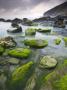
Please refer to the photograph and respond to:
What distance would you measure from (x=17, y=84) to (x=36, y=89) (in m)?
A: 1.46

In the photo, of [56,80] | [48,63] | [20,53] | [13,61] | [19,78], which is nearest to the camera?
[56,80]

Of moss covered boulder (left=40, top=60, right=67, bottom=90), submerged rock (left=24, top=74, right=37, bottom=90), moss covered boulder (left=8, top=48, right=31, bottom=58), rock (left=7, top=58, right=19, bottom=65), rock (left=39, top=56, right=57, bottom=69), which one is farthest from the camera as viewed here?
moss covered boulder (left=8, top=48, right=31, bottom=58)

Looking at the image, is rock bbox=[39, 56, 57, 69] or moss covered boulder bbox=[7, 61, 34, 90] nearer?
moss covered boulder bbox=[7, 61, 34, 90]

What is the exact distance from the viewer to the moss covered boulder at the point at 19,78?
10492 mm

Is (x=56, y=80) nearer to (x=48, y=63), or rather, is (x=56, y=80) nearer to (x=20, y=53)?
(x=48, y=63)

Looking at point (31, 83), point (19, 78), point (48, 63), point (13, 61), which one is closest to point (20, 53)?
point (13, 61)

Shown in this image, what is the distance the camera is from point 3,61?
46.6 feet

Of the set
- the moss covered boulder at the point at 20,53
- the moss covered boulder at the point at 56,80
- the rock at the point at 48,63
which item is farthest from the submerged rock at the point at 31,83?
the moss covered boulder at the point at 20,53

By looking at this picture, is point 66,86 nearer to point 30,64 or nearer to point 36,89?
point 36,89

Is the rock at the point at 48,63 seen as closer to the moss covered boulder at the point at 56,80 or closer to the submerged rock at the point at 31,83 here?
the moss covered boulder at the point at 56,80

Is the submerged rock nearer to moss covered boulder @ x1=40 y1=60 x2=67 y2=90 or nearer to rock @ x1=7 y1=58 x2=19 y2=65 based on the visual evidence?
moss covered boulder @ x1=40 y1=60 x2=67 y2=90

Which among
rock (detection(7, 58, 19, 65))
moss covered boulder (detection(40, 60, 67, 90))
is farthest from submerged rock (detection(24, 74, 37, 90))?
rock (detection(7, 58, 19, 65))

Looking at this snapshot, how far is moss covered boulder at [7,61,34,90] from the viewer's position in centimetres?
1049

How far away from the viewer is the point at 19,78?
1112cm
